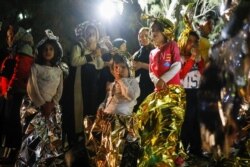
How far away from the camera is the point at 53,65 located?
240 inches

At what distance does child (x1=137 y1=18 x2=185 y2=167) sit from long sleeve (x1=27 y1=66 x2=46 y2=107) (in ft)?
4.08

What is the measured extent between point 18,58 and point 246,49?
18.1 ft

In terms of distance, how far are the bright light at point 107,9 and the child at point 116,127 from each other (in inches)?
182

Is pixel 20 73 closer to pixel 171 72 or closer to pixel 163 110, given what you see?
pixel 171 72

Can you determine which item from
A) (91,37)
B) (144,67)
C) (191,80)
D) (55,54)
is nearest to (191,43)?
(191,80)

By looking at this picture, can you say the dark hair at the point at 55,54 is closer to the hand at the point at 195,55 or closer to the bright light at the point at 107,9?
the hand at the point at 195,55

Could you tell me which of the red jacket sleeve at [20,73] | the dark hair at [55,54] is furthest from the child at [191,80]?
the red jacket sleeve at [20,73]

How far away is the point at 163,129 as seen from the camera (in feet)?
17.3

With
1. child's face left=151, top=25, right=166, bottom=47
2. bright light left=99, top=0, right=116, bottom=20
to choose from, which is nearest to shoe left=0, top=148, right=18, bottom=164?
child's face left=151, top=25, right=166, bottom=47

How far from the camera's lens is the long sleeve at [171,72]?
5633mm

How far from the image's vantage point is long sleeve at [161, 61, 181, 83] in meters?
5.63

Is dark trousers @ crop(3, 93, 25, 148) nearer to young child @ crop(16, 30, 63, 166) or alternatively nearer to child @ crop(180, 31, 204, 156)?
young child @ crop(16, 30, 63, 166)

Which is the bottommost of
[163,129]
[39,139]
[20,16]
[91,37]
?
[39,139]

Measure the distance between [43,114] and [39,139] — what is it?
309 millimetres
